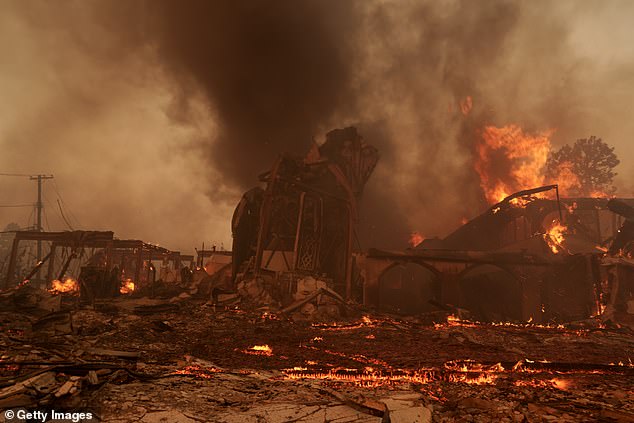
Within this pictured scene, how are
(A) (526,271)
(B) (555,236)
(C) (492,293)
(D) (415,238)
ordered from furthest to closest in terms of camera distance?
(D) (415,238), (B) (555,236), (C) (492,293), (A) (526,271)

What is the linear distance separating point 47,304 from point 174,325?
11.8 ft

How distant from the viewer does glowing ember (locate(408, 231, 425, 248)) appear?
116 feet

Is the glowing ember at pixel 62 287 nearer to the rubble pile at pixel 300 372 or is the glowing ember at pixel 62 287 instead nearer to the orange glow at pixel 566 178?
the rubble pile at pixel 300 372

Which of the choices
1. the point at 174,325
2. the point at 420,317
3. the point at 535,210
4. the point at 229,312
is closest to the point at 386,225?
the point at 535,210

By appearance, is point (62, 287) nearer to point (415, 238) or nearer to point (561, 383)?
point (561, 383)

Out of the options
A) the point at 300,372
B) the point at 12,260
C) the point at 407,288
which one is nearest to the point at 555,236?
the point at 407,288

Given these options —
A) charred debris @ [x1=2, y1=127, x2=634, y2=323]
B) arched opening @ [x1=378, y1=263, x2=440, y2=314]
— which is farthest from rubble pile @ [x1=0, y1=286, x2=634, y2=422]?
arched opening @ [x1=378, y1=263, x2=440, y2=314]

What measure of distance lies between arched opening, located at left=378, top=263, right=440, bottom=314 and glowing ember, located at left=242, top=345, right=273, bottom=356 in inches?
607

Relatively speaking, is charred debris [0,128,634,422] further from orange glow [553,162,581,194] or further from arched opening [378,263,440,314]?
orange glow [553,162,581,194]

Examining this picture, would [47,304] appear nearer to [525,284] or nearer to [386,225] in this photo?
[525,284]

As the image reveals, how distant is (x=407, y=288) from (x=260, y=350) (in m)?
22.3

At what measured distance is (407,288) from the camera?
28672 mm

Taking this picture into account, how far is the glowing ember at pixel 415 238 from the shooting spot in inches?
1387

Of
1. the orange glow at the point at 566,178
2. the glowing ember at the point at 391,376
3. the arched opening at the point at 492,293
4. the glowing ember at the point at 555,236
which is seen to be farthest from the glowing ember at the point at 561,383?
Result: the orange glow at the point at 566,178
